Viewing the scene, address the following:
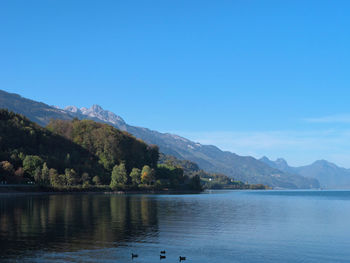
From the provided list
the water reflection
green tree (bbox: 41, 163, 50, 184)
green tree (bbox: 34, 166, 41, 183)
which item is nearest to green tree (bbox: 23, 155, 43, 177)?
green tree (bbox: 34, 166, 41, 183)

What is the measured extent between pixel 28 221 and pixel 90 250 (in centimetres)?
2739

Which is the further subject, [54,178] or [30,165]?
[30,165]

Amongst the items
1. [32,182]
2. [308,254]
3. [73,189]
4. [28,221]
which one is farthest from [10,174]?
[308,254]

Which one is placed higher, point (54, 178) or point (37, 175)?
point (37, 175)

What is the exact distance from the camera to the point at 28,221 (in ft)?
210

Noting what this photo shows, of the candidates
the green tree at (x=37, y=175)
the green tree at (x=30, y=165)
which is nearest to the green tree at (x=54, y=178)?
the green tree at (x=37, y=175)

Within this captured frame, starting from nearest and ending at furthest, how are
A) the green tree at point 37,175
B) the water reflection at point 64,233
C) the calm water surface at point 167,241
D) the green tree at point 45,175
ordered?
the calm water surface at point 167,241 < the water reflection at point 64,233 < the green tree at point 37,175 < the green tree at point 45,175

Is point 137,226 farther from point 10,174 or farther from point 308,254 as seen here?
point 10,174

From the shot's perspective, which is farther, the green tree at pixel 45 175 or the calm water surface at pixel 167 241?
the green tree at pixel 45 175

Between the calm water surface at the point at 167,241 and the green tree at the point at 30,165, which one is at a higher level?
the green tree at the point at 30,165

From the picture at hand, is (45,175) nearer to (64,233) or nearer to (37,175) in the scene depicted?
(37,175)

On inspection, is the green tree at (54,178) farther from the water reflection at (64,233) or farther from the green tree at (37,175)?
the water reflection at (64,233)

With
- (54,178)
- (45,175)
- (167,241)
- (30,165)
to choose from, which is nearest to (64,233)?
(167,241)

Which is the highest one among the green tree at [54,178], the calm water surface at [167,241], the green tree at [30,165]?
the green tree at [30,165]
